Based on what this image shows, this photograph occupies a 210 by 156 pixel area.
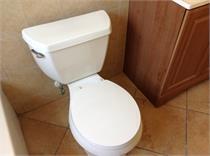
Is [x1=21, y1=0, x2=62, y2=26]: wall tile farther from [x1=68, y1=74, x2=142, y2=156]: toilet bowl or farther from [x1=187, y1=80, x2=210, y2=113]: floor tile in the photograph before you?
[x1=187, y1=80, x2=210, y2=113]: floor tile

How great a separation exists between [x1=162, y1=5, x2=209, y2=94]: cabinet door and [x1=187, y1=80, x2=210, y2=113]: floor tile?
10cm

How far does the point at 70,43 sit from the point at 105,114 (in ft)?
1.29

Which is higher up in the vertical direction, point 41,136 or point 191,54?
point 191,54

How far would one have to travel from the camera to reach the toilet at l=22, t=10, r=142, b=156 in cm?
102

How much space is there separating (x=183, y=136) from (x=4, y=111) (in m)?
1.14

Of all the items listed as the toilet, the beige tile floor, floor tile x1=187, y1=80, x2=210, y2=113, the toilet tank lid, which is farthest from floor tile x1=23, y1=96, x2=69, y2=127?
A: floor tile x1=187, y1=80, x2=210, y2=113

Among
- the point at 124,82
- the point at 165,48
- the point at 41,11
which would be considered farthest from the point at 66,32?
the point at 124,82

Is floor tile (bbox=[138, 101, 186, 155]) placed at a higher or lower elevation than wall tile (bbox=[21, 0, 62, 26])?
lower

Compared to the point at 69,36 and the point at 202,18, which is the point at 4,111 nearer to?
the point at 69,36

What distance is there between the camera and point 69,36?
1045mm

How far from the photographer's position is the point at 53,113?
1.58 m

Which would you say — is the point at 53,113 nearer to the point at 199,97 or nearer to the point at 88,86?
the point at 88,86

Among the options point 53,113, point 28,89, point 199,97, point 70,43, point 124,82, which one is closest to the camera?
point 70,43

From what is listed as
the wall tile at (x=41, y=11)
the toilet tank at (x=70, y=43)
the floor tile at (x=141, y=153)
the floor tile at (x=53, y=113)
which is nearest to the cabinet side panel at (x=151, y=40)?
the toilet tank at (x=70, y=43)
